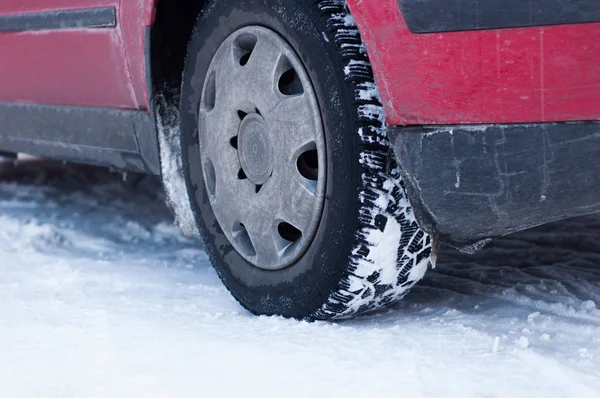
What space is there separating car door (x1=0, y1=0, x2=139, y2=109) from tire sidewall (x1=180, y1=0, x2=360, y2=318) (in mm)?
303

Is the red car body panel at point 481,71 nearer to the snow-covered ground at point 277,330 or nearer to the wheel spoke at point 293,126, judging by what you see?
the wheel spoke at point 293,126

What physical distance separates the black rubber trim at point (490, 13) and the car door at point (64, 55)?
3.76 ft

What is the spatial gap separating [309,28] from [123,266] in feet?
4.12

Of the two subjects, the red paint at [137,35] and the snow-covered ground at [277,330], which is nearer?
the snow-covered ground at [277,330]

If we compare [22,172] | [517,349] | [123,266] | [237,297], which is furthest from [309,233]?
[22,172]

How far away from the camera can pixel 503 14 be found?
5.62 feet

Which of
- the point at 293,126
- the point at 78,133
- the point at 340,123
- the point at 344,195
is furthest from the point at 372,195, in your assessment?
the point at 78,133

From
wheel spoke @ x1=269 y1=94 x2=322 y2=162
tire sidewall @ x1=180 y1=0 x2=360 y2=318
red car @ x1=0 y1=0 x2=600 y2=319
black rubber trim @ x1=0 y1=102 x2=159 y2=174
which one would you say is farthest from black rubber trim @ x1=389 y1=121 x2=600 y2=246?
black rubber trim @ x1=0 y1=102 x2=159 y2=174

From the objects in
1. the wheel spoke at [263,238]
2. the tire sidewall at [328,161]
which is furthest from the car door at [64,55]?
the wheel spoke at [263,238]

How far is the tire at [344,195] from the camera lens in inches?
77.8

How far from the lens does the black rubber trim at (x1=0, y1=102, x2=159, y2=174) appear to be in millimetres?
2732

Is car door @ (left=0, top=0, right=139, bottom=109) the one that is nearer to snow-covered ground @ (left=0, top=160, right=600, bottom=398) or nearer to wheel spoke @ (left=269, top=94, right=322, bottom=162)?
snow-covered ground @ (left=0, top=160, right=600, bottom=398)

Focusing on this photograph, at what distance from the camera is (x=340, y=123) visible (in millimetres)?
1992

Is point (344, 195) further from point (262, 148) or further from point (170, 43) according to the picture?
point (170, 43)
